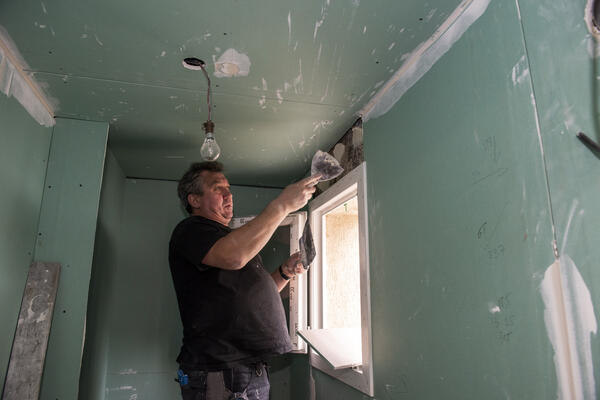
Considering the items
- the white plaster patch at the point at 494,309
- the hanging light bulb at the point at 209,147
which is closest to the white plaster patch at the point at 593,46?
the white plaster patch at the point at 494,309

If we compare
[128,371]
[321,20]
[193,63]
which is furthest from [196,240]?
[128,371]

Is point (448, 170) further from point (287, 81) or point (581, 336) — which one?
point (287, 81)

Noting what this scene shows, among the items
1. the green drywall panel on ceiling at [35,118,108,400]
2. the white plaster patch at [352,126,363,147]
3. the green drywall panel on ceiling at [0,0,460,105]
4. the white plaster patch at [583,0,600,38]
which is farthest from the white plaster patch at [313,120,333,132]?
the white plaster patch at [583,0,600,38]

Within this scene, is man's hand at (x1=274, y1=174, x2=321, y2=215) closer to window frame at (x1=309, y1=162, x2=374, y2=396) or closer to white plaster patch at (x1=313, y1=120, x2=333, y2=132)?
window frame at (x1=309, y1=162, x2=374, y2=396)

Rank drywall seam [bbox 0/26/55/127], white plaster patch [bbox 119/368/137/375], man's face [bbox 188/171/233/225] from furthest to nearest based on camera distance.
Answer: white plaster patch [bbox 119/368/137/375] < man's face [bbox 188/171/233/225] < drywall seam [bbox 0/26/55/127]

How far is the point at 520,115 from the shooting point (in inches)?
36.6

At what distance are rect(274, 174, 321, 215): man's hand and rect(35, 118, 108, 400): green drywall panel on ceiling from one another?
3.27 feet

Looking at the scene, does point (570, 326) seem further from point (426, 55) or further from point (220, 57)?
point (220, 57)

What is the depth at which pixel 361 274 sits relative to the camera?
1.77 metres

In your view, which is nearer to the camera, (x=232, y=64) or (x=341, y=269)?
(x=232, y=64)

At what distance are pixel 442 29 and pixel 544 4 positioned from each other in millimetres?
404

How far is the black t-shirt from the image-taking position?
1.49m

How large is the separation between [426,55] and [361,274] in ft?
3.10

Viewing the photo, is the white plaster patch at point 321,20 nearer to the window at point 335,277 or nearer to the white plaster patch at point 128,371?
the window at point 335,277
